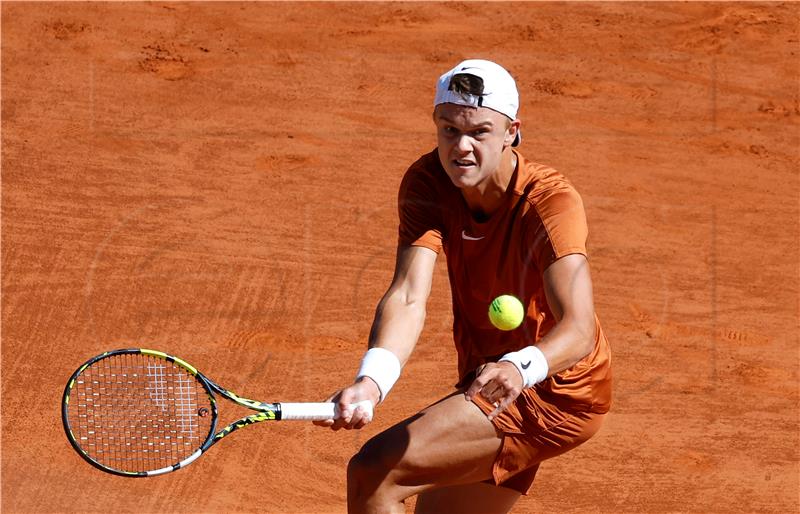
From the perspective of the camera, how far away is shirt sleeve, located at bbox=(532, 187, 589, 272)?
420 centimetres

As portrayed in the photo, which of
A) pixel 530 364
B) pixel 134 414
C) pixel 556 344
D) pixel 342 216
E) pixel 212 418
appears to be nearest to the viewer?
pixel 530 364

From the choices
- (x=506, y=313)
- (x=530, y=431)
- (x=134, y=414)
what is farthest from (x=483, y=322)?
(x=134, y=414)

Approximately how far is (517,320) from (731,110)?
575cm

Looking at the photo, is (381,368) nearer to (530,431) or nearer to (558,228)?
(530,431)

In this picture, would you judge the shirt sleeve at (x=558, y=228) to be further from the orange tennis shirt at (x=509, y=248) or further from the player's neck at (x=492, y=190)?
the player's neck at (x=492, y=190)

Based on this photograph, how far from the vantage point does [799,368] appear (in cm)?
776

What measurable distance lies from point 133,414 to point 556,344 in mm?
2364

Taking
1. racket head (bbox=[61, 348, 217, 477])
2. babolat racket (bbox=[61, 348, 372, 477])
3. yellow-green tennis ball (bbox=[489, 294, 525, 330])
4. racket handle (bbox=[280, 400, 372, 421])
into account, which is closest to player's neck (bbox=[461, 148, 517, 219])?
yellow-green tennis ball (bbox=[489, 294, 525, 330])

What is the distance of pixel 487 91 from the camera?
420 cm

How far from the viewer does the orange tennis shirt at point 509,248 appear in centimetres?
430

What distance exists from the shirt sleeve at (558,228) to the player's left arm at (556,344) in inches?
1.4

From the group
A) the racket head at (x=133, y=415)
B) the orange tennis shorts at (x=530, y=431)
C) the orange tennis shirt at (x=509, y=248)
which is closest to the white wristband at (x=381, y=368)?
the orange tennis shorts at (x=530, y=431)

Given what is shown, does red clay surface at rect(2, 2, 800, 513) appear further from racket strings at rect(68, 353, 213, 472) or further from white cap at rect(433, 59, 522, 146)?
white cap at rect(433, 59, 522, 146)

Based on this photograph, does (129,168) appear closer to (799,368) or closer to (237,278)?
(237,278)
